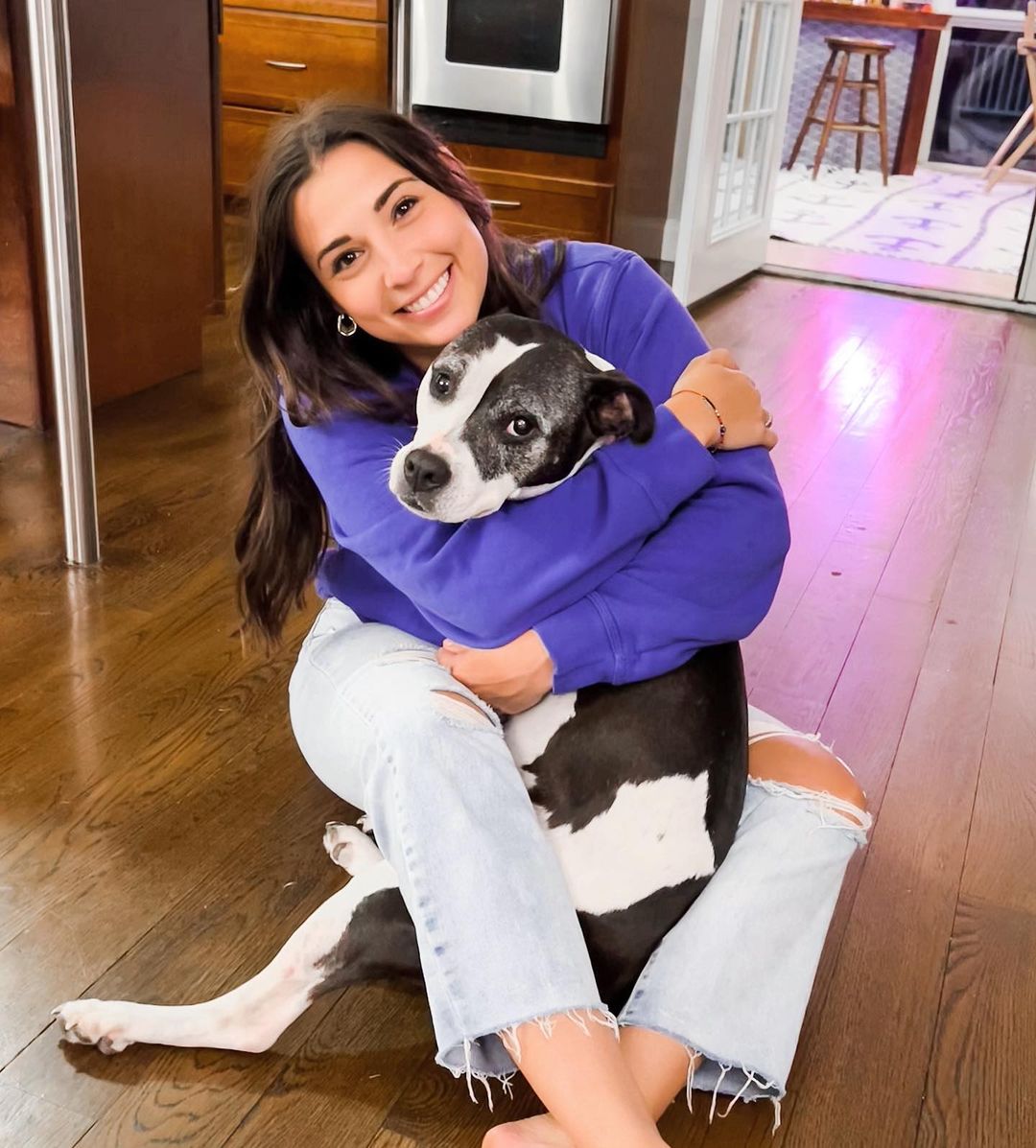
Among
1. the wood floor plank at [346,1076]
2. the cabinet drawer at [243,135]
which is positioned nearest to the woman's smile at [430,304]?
the wood floor plank at [346,1076]

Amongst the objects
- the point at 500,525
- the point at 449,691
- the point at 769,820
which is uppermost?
the point at 500,525

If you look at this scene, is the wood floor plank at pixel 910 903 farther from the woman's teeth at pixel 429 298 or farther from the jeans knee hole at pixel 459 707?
the woman's teeth at pixel 429 298

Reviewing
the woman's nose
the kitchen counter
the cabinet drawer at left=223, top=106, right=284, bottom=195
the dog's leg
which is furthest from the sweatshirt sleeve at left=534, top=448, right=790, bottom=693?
the kitchen counter

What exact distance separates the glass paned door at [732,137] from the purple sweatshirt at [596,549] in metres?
3.15

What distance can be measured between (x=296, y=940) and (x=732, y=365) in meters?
0.82

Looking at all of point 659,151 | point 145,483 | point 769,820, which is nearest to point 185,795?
point 769,820

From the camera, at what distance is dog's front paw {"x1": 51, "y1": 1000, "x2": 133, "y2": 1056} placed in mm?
1272

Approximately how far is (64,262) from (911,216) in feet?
18.0

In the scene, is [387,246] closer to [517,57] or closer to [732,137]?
[517,57]

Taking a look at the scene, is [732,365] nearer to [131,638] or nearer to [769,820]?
[769,820]

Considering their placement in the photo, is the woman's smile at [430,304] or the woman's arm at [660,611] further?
the woman's smile at [430,304]

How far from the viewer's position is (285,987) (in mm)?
1261

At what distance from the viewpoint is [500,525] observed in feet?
4.36

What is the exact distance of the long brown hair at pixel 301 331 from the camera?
1.44 m
